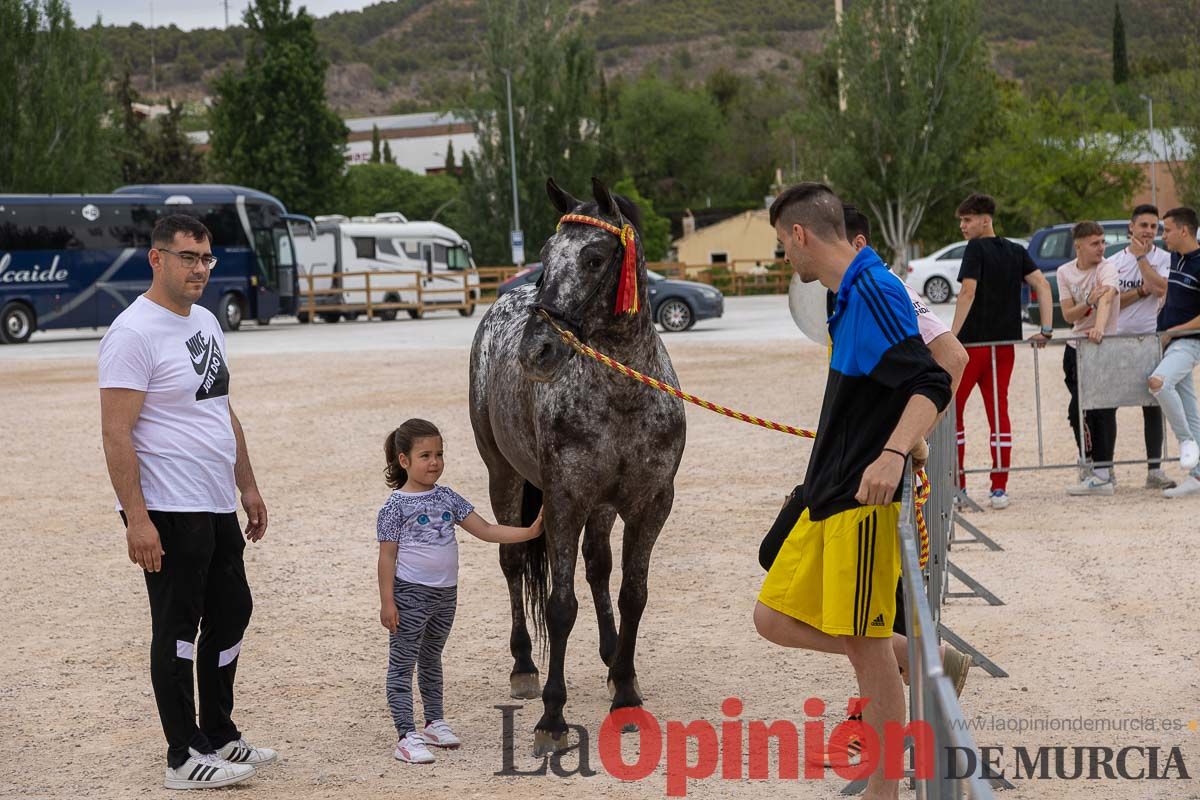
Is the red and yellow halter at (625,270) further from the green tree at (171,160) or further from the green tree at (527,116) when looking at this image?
the green tree at (171,160)

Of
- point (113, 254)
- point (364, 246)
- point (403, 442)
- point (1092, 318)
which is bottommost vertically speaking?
point (403, 442)

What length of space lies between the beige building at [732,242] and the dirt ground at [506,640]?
72486 millimetres

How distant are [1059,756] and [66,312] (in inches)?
1374

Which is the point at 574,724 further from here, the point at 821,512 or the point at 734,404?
the point at 734,404

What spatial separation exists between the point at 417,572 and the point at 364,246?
145 ft

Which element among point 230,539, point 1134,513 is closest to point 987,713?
point 230,539

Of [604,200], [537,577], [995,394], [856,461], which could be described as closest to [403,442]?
[604,200]

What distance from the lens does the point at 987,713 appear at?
5555 millimetres

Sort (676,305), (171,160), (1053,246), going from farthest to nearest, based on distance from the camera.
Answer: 1. (171,160)
2. (676,305)
3. (1053,246)

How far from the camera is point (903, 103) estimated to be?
5212cm

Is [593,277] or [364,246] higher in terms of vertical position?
[364,246]

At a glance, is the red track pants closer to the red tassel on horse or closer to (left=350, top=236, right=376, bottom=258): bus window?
the red tassel on horse

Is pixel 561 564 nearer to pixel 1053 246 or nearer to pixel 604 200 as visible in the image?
pixel 604 200

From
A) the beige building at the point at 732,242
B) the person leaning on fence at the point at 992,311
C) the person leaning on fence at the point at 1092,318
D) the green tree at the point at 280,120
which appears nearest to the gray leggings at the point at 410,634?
the person leaning on fence at the point at 992,311
